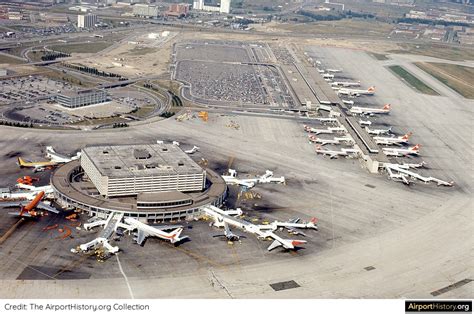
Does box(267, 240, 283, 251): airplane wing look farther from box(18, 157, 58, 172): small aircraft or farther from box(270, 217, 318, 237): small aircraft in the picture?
box(18, 157, 58, 172): small aircraft

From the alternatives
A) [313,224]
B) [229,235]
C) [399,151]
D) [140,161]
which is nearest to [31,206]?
[140,161]

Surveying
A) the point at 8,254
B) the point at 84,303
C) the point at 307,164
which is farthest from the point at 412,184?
the point at 84,303

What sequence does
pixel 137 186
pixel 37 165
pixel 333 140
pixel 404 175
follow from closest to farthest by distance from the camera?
pixel 137 186, pixel 37 165, pixel 404 175, pixel 333 140

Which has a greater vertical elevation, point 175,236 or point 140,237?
point 175,236

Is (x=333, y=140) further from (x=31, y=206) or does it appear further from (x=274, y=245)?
(x=31, y=206)

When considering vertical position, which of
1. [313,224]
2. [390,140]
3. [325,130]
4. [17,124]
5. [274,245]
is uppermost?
[390,140]

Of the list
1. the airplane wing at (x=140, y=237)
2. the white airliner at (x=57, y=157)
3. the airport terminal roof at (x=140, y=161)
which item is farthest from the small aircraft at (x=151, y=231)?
the white airliner at (x=57, y=157)
